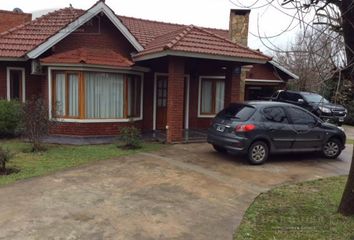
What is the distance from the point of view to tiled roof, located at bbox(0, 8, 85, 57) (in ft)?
48.0

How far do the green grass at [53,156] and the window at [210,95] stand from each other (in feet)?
16.8

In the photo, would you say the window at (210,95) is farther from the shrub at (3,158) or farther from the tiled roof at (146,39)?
the shrub at (3,158)

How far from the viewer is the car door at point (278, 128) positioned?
1092cm

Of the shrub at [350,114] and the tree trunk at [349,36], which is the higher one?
the tree trunk at [349,36]

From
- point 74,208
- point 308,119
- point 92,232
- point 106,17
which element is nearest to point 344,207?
point 92,232

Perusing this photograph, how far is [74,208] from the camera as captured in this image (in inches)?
269

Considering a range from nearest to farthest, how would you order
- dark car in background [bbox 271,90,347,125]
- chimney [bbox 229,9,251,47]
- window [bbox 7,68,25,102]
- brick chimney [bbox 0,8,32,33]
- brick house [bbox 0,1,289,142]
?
brick house [bbox 0,1,289,142]
window [bbox 7,68,25,102]
chimney [bbox 229,9,251,47]
dark car in background [bbox 271,90,347,125]
brick chimney [bbox 0,8,32,33]

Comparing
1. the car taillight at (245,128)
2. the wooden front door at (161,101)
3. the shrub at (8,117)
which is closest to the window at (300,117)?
the car taillight at (245,128)

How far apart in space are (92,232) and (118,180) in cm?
306

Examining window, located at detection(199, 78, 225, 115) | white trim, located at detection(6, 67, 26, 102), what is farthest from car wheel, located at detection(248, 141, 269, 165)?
white trim, located at detection(6, 67, 26, 102)

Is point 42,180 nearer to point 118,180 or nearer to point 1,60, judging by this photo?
point 118,180

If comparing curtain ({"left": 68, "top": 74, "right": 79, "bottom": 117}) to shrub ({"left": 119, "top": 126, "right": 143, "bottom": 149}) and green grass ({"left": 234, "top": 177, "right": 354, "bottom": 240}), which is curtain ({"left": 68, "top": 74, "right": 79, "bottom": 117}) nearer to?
shrub ({"left": 119, "top": 126, "right": 143, "bottom": 149})

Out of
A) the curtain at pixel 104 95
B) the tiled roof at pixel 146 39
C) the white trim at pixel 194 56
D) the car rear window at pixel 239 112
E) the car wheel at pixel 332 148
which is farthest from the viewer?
the curtain at pixel 104 95

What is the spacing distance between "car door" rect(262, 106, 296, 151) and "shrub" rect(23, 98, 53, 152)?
6.43 metres
